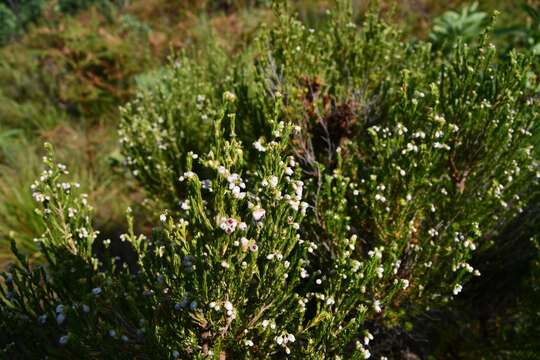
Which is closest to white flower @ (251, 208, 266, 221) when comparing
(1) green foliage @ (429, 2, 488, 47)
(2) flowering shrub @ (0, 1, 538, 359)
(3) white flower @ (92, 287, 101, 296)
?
(2) flowering shrub @ (0, 1, 538, 359)

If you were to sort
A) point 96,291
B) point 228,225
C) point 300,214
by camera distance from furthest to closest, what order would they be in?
point 96,291
point 300,214
point 228,225

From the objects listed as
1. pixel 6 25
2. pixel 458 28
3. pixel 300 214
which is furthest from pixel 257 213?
pixel 6 25

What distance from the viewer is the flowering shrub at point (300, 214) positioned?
216 centimetres

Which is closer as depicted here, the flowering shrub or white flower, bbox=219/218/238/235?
white flower, bbox=219/218/238/235

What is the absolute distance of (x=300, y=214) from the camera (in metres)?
2.15

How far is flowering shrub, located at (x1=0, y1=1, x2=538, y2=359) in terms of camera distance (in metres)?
2.16

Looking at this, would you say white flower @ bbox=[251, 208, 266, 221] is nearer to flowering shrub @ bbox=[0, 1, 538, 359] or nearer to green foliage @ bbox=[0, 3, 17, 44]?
flowering shrub @ bbox=[0, 1, 538, 359]

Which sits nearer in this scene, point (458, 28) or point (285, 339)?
point (285, 339)

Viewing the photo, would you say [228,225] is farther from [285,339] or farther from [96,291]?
[96,291]

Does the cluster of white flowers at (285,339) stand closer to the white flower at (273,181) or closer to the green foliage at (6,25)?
the white flower at (273,181)

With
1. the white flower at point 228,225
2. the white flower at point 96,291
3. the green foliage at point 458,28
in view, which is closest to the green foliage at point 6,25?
the green foliage at point 458,28

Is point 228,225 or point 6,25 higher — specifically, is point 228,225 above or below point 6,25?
above

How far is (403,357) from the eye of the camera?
138 inches

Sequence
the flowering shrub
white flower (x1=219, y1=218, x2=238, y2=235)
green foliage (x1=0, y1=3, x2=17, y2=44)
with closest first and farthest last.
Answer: white flower (x1=219, y1=218, x2=238, y2=235), the flowering shrub, green foliage (x1=0, y1=3, x2=17, y2=44)
